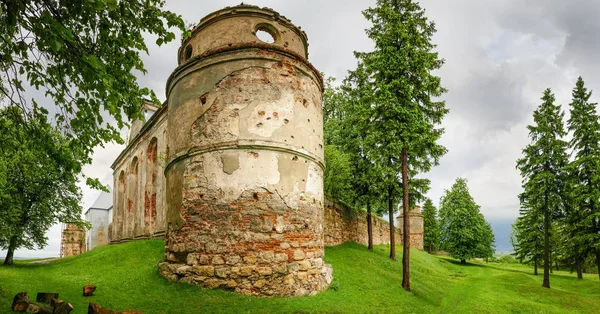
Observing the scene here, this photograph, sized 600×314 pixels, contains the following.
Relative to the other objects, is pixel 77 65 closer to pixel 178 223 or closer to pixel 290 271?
pixel 178 223

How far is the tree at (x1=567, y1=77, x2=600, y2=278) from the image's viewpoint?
896 inches

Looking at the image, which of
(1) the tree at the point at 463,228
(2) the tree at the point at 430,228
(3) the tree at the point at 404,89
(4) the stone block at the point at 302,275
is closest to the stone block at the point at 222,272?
(4) the stone block at the point at 302,275

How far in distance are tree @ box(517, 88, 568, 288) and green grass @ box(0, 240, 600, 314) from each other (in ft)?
17.4

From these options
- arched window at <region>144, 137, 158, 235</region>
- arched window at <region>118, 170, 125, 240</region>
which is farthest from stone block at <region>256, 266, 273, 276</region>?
arched window at <region>118, 170, 125, 240</region>

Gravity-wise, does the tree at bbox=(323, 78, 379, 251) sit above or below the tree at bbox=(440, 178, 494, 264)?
above

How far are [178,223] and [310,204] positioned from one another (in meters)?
4.08

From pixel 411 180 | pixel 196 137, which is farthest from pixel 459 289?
pixel 196 137

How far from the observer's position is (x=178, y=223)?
36.2ft

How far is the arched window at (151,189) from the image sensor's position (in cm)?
2136

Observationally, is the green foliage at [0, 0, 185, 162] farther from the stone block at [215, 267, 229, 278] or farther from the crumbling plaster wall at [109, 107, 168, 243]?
the crumbling plaster wall at [109, 107, 168, 243]

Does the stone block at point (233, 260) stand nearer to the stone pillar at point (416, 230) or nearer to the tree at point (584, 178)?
the tree at point (584, 178)

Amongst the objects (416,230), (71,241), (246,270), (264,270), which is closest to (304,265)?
(264,270)

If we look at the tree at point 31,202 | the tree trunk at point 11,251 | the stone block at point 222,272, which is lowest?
the tree trunk at point 11,251

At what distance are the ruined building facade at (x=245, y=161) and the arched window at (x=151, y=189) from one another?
10.1 m
